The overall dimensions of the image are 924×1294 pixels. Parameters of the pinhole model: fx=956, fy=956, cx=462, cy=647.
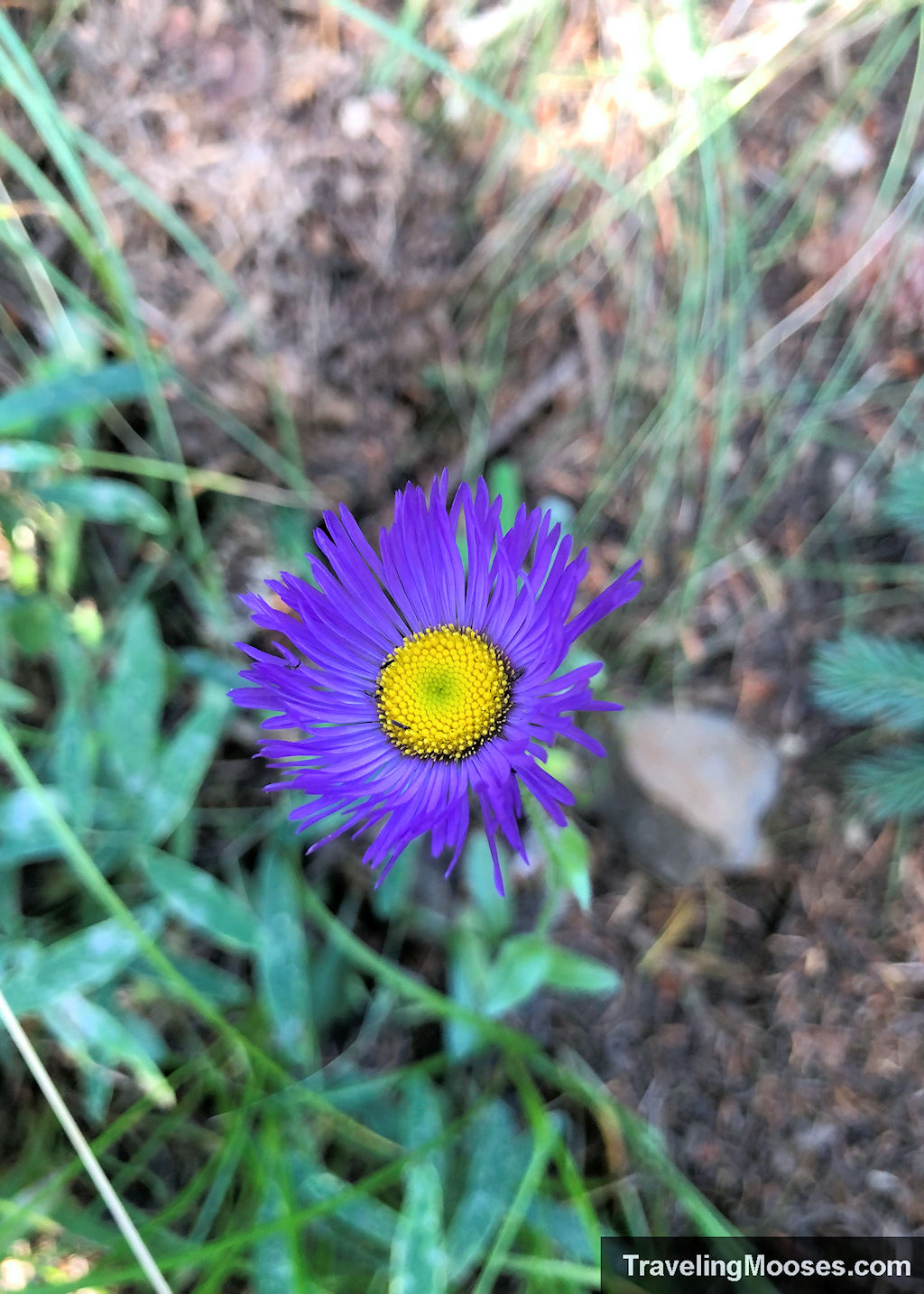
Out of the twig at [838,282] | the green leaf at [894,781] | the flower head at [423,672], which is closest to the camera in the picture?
the flower head at [423,672]

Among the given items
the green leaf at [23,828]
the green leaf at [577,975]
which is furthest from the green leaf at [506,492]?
the green leaf at [23,828]

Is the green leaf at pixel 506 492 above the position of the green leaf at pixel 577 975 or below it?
above

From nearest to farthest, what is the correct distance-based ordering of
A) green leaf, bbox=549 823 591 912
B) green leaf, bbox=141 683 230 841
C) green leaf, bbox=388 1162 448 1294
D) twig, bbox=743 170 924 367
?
green leaf, bbox=549 823 591 912 < green leaf, bbox=388 1162 448 1294 < green leaf, bbox=141 683 230 841 < twig, bbox=743 170 924 367

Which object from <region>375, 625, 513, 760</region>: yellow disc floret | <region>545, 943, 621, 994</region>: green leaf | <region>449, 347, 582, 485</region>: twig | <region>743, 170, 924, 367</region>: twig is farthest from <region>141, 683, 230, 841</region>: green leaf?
<region>743, 170, 924, 367</region>: twig

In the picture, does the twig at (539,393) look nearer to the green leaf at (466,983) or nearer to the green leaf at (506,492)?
the green leaf at (506,492)

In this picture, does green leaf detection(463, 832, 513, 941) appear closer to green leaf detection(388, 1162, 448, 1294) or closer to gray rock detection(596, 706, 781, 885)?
gray rock detection(596, 706, 781, 885)

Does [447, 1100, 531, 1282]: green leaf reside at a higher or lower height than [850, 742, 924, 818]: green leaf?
lower

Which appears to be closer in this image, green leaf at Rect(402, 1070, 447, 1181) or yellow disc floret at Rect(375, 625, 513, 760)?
yellow disc floret at Rect(375, 625, 513, 760)
